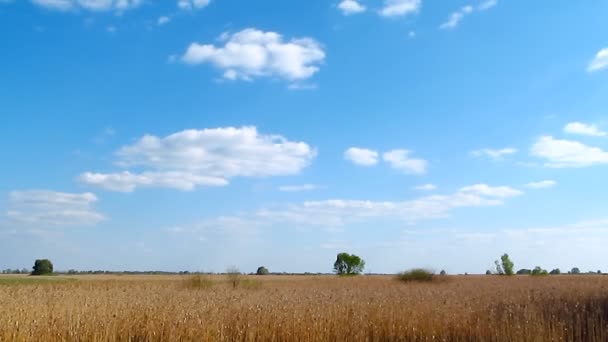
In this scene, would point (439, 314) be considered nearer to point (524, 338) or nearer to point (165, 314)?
point (524, 338)

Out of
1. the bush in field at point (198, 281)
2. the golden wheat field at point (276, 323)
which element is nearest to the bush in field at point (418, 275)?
the bush in field at point (198, 281)

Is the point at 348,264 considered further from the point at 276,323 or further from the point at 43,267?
the point at 276,323

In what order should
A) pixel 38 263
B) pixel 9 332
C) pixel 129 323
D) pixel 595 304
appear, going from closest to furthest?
1. pixel 9 332
2. pixel 129 323
3. pixel 595 304
4. pixel 38 263

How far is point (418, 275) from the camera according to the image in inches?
1505

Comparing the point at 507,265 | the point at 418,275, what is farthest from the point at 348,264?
the point at 418,275

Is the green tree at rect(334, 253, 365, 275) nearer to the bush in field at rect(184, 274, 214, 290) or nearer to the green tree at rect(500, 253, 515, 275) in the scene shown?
the green tree at rect(500, 253, 515, 275)

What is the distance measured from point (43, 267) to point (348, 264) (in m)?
43.3

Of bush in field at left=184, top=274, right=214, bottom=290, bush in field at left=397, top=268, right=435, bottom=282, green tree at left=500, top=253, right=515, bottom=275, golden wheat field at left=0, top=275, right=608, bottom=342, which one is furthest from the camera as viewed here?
green tree at left=500, top=253, right=515, bottom=275

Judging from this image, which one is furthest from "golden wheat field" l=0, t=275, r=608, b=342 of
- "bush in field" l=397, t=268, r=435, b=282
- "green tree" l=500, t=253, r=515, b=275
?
"green tree" l=500, t=253, r=515, b=275

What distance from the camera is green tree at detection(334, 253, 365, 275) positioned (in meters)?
77.9

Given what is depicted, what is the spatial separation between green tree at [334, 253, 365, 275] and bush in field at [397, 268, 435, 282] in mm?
39385

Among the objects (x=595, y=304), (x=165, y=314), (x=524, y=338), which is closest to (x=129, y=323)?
(x=165, y=314)

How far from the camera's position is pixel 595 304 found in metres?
12.4

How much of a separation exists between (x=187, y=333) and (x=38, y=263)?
264 feet
